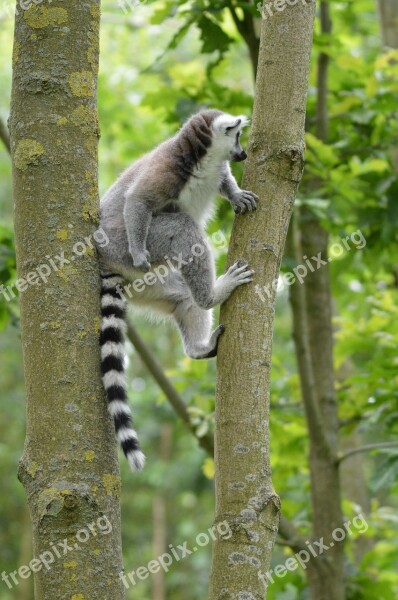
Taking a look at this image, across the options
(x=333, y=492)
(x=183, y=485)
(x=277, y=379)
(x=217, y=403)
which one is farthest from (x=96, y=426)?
(x=183, y=485)

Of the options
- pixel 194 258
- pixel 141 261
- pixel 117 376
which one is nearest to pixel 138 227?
pixel 141 261

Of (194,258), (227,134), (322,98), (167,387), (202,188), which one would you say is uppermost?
(322,98)

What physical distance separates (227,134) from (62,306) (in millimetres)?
1824

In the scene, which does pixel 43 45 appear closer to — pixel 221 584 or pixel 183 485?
pixel 221 584

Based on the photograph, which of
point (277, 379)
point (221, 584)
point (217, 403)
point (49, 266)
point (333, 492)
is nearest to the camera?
point (221, 584)

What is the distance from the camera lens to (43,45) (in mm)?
2834

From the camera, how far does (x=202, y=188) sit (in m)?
4.12

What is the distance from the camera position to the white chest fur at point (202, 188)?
4.07m

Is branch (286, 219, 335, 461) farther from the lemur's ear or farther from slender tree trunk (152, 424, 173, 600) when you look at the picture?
slender tree trunk (152, 424, 173, 600)

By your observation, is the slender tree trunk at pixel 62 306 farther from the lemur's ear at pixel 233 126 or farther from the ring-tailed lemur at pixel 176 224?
the lemur's ear at pixel 233 126

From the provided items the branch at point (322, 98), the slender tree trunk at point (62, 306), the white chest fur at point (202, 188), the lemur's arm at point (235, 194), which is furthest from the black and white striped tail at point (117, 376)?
the branch at point (322, 98)

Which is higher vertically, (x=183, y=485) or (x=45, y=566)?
(x=45, y=566)

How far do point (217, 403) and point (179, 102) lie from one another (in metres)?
3.00

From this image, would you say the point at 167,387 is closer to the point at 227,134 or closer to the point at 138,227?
the point at 138,227
